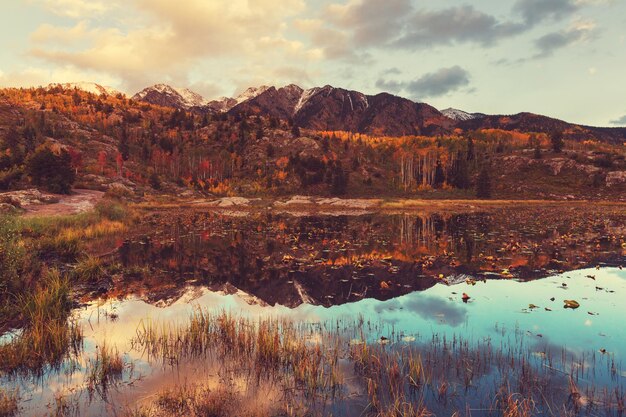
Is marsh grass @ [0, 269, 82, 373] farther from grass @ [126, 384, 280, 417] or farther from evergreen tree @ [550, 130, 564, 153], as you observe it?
evergreen tree @ [550, 130, 564, 153]

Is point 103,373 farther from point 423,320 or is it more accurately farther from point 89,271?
point 89,271

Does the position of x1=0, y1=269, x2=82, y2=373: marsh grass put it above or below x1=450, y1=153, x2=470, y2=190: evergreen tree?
below

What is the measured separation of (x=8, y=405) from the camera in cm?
655

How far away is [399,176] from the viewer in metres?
150

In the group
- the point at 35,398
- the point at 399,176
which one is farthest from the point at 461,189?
the point at 35,398

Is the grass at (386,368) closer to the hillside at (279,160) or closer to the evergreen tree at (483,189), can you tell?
the hillside at (279,160)

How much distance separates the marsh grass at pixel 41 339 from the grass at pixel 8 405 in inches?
57.8

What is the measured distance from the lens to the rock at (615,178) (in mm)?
108938

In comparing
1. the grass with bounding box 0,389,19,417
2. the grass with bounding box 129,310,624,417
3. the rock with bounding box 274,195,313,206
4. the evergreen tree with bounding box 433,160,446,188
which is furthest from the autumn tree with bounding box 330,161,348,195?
the grass with bounding box 0,389,19,417

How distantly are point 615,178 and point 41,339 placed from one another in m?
143

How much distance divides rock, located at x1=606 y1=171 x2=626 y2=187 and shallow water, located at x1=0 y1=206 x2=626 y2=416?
105 m

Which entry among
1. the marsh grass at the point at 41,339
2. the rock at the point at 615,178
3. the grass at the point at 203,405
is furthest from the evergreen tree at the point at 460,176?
the grass at the point at 203,405

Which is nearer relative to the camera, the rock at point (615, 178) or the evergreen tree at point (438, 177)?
the rock at point (615, 178)

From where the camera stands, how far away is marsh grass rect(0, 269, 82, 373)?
27.6 ft
